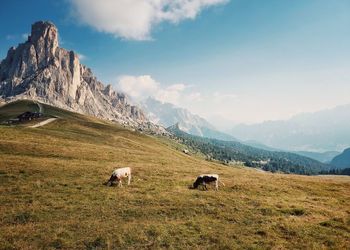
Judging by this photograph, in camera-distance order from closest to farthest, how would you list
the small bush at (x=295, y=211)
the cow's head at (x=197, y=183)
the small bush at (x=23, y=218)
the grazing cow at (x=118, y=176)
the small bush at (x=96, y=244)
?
the small bush at (x=96, y=244), the small bush at (x=23, y=218), the small bush at (x=295, y=211), the grazing cow at (x=118, y=176), the cow's head at (x=197, y=183)

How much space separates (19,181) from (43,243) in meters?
16.0

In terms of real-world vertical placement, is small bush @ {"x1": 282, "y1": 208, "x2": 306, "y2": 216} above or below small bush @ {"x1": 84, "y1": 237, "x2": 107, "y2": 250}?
above

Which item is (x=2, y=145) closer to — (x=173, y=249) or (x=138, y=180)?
(x=138, y=180)

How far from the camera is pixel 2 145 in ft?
157

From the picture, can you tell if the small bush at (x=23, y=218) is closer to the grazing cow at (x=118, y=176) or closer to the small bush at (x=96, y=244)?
the small bush at (x=96, y=244)

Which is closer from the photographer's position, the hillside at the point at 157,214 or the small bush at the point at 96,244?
the small bush at the point at 96,244

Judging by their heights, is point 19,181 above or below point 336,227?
below

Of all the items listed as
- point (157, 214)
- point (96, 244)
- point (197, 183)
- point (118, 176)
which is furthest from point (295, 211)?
point (118, 176)

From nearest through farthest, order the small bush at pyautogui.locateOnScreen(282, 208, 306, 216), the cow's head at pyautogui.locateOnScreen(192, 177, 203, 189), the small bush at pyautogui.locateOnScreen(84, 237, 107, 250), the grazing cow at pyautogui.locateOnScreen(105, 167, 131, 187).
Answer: the small bush at pyautogui.locateOnScreen(84, 237, 107, 250), the small bush at pyautogui.locateOnScreen(282, 208, 306, 216), the grazing cow at pyautogui.locateOnScreen(105, 167, 131, 187), the cow's head at pyautogui.locateOnScreen(192, 177, 203, 189)

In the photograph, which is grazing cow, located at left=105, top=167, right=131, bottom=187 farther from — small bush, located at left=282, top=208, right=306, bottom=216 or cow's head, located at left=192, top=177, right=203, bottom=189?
small bush, located at left=282, top=208, right=306, bottom=216

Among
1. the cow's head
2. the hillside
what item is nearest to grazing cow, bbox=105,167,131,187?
the hillside

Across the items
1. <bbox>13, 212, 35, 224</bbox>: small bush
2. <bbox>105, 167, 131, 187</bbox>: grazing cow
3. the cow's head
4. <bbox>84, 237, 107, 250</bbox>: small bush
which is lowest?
<bbox>13, 212, 35, 224</bbox>: small bush

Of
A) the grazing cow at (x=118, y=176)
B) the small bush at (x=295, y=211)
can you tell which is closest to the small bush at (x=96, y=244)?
the grazing cow at (x=118, y=176)

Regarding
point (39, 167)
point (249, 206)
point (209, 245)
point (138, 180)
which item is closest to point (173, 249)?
point (209, 245)
